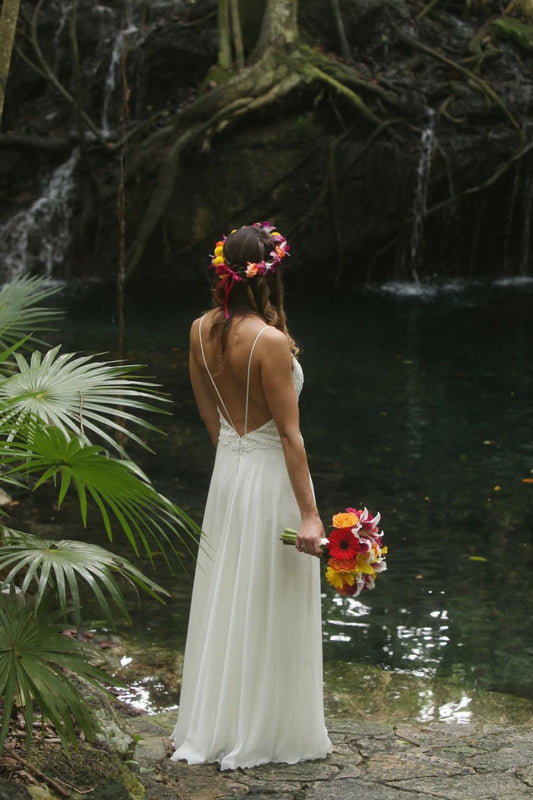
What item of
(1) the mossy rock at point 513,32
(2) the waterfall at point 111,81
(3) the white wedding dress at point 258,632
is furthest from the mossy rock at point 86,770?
(1) the mossy rock at point 513,32

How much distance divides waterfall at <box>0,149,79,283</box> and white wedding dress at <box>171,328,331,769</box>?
12755mm

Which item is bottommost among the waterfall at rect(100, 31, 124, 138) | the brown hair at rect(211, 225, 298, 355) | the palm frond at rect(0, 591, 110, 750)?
the palm frond at rect(0, 591, 110, 750)

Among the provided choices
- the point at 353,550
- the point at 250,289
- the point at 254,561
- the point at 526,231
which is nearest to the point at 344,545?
the point at 353,550

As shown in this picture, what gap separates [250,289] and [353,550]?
0.98 metres

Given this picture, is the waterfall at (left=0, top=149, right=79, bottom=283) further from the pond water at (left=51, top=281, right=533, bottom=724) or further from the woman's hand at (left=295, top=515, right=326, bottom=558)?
the woman's hand at (left=295, top=515, right=326, bottom=558)

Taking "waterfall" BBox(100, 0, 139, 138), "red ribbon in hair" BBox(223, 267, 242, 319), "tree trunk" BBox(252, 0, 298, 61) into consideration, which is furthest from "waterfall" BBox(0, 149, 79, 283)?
"red ribbon in hair" BBox(223, 267, 242, 319)

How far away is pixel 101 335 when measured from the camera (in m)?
12.1

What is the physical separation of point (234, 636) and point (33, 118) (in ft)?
48.2

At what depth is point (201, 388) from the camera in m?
4.08

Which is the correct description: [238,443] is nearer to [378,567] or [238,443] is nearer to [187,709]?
[378,567]

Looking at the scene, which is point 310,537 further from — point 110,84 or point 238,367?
point 110,84

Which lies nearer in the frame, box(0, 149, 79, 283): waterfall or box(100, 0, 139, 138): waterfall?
box(0, 149, 79, 283): waterfall

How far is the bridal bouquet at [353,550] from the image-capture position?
374cm

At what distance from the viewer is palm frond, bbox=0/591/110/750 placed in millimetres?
2754
